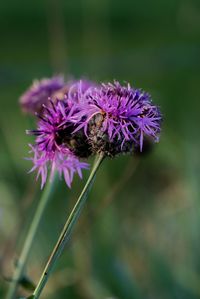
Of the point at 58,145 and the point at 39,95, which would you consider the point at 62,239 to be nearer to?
the point at 58,145

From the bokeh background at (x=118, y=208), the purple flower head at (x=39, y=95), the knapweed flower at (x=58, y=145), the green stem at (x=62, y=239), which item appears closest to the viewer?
the green stem at (x=62, y=239)

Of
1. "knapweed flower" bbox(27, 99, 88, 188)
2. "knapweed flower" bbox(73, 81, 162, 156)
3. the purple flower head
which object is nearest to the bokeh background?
the purple flower head

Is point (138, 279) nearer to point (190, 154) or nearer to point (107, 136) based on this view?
point (190, 154)

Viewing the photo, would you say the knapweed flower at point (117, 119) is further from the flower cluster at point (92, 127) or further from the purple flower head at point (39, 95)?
the purple flower head at point (39, 95)

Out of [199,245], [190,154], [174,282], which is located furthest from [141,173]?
[174,282]

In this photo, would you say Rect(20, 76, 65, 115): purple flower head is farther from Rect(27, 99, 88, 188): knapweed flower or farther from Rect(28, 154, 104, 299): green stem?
Rect(28, 154, 104, 299): green stem

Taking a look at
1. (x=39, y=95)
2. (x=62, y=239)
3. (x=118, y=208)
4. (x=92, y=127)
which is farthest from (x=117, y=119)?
(x=118, y=208)

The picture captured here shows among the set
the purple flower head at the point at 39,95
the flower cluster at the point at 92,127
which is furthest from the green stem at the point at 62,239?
the purple flower head at the point at 39,95
